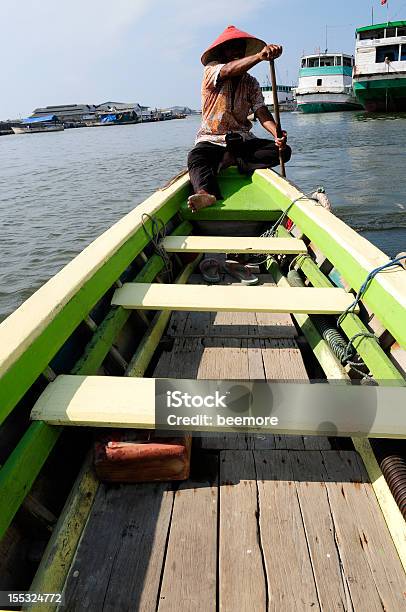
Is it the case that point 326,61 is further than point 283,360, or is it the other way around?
point 326,61

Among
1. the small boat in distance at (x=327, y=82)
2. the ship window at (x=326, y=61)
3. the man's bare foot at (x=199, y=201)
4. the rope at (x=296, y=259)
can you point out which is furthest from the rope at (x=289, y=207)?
the ship window at (x=326, y=61)

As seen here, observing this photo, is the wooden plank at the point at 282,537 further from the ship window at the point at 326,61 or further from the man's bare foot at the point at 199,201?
the ship window at the point at 326,61

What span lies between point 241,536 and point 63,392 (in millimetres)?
877

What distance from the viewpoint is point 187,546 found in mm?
1549

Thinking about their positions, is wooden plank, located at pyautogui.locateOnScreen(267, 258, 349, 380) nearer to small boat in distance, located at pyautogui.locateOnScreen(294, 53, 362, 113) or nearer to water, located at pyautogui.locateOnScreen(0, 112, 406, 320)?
water, located at pyautogui.locateOnScreen(0, 112, 406, 320)

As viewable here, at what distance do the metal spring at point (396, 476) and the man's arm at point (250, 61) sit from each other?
384cm

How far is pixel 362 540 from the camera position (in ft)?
5.05

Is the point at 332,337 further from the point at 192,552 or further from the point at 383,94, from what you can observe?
the point at 383,94

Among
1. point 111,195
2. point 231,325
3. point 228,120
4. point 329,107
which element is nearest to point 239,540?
point 231,325

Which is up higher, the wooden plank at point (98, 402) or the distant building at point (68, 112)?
the distant building at point (68, 112)

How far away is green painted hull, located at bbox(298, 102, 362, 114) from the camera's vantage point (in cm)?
3809

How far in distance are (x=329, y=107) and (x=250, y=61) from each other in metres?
39.6

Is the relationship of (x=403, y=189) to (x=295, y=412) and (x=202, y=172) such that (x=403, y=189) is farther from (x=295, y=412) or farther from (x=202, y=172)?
(x=295, y=412)

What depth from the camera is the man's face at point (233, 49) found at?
15.2ft
